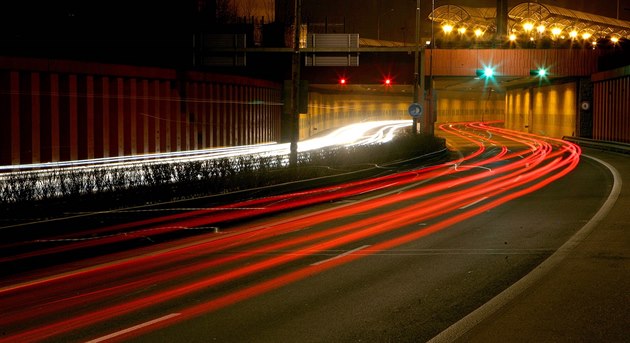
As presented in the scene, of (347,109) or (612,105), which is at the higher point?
(347,109)

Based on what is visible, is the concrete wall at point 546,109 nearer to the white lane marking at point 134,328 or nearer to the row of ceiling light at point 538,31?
the row of ceiling light at point 538,31

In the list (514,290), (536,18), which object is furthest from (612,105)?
(536,18)

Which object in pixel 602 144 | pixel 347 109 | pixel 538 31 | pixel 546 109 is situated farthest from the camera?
pixel 538 31

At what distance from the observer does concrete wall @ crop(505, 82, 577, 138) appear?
6981 cm

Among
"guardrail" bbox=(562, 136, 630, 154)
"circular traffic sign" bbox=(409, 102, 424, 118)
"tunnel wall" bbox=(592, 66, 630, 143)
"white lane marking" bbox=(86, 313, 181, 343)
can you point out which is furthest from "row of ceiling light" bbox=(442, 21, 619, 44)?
"white lane marking" bbox=(86, 313, 181, 343)

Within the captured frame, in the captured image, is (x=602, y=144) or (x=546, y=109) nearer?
(x=602, y=144)

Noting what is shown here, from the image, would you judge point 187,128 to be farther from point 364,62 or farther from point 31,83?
point 364,62

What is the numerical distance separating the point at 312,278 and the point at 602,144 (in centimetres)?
4800

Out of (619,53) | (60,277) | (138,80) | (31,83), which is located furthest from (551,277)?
(619,53)

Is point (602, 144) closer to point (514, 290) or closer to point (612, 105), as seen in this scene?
point (612, 105)

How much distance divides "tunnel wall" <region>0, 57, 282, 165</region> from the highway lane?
43.3 ft

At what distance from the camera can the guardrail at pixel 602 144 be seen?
50.4 m

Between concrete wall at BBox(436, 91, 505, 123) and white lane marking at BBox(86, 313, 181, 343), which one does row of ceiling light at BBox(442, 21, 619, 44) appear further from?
white lane marking at BBox(86, 313, 181, 343)

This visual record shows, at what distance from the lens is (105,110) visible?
34.0m
